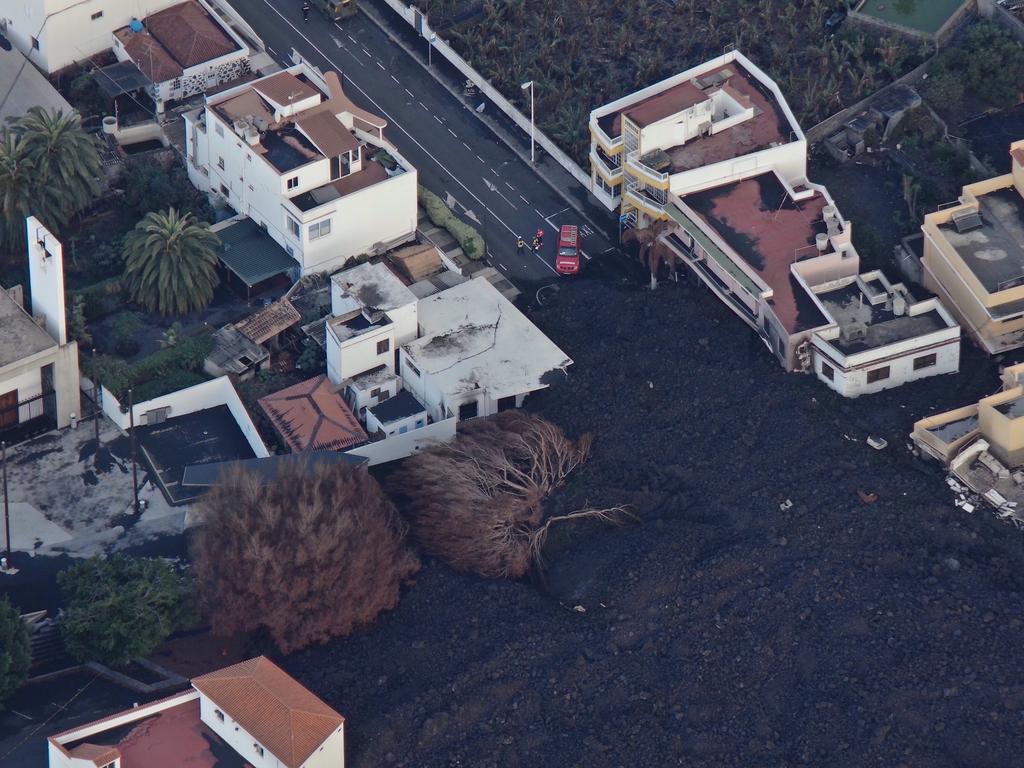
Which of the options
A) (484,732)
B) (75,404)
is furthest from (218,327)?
(484,732)

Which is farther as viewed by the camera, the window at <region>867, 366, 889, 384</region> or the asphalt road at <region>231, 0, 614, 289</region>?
the asphalt road at <region>231, 0, 614, 289</region>

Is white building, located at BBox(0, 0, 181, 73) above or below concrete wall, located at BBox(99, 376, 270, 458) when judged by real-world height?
above

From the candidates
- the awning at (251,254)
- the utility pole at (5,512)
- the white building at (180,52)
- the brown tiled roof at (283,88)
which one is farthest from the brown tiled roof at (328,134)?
the utility pole at (5,512)

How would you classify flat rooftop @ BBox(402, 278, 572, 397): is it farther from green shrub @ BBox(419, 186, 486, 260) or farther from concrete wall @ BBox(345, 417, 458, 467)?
green shrub @ BBox(419, 186, 486, 260)

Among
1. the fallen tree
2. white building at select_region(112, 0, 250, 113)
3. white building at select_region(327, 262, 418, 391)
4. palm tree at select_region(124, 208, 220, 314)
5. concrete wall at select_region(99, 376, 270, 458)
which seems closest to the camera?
the fallen tree

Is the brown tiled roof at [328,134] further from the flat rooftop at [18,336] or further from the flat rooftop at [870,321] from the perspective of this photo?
the flat rooftop at [870,321]

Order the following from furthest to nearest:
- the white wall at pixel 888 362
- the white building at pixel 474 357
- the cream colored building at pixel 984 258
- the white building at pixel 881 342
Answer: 1. the cream colored building at pixel 984 258
2. the white building at pixel 474 357
3. the white building at pixel 881 342
4. the white wall at pixel 888 362

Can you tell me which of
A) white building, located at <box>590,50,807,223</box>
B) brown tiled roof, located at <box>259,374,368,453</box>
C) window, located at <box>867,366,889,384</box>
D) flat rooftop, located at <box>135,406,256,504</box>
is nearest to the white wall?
window, located at <box>867,366,889,384</box>

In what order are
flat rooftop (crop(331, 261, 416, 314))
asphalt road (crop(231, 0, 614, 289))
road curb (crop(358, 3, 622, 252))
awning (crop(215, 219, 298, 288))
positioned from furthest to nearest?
road curb (crop(358, 3, 622, 252)) < asphalt road (crop(231, 0, 614, 289)) < awning (crop(215, 219, 298, 288)) < flat rooftop (crop(331, 261, 416, 314))

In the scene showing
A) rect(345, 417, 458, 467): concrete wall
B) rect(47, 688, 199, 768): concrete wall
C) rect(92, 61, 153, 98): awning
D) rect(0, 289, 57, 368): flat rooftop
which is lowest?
rect(47, 688, 199, 768): concrete wall
